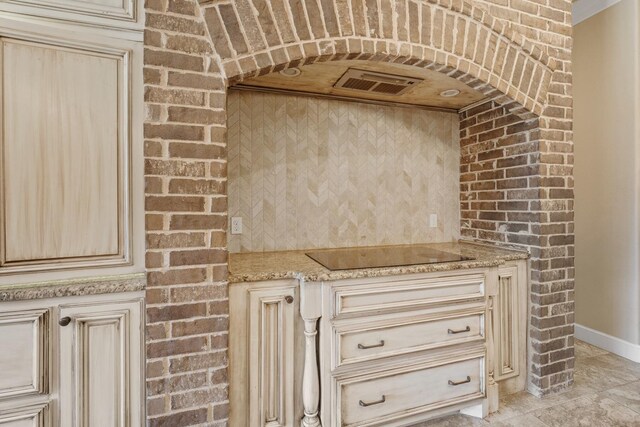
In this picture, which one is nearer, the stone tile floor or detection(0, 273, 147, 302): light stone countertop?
detection(0, 273, 147, 302): light stone countertop

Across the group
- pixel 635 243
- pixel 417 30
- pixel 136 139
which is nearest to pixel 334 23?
pixel 417 30

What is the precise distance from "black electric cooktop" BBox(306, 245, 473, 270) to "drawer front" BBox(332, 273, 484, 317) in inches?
4.2

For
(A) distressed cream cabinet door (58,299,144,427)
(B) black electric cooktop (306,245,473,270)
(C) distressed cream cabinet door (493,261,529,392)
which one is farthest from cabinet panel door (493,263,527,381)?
(A) distressed cream cabinet door (58,299,144,427)

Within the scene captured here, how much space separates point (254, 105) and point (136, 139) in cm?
107

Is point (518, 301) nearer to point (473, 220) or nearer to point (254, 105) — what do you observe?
point (473, 220)

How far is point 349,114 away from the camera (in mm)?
2609

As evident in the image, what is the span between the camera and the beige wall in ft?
8.90

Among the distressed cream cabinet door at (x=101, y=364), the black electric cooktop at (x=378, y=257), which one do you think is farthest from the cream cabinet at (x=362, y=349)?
the distressed cream cabinet door at (x=101, y=364)

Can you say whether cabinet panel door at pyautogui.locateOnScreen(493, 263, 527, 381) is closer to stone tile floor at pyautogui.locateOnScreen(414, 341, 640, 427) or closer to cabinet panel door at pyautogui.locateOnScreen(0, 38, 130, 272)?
stone tile floor at pyautogui.locateOnScreen(414, 341, 640, 427)

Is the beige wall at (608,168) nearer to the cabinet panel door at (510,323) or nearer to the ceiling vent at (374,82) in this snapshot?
the cabinet panel door at (510,323)

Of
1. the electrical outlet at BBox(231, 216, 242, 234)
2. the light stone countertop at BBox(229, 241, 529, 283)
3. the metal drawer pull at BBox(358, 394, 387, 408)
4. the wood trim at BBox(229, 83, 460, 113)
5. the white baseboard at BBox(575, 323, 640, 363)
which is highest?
the wood trim at BBox(229, 83, 460, 113)

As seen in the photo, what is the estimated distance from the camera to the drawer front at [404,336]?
175 cm

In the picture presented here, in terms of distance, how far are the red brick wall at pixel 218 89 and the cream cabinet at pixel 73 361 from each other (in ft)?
0.29

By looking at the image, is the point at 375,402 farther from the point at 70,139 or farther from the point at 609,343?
the point at 609,343
